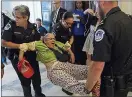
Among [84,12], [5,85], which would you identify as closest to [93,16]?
[84,12]

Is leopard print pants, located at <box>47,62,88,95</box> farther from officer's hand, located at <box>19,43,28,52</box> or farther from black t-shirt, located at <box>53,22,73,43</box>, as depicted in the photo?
black t-shirt, located at <box>53,22,73,43</box>

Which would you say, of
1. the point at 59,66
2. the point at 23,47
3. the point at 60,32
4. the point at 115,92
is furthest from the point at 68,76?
the point at 60,32

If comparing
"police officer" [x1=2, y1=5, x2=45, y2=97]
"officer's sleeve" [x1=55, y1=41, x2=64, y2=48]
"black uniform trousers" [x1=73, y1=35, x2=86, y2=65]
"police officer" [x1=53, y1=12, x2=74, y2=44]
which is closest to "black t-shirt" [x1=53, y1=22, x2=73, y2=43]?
"police officer" [x1=53, y1=12, x2=74, y2=44]

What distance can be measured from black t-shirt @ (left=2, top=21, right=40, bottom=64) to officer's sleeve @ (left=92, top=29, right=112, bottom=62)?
1.08 meters

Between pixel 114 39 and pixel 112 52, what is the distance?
11 cm

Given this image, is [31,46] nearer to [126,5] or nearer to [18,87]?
[18,87]

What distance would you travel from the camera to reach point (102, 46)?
4.68 feet

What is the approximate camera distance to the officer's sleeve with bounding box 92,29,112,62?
55.6 inches

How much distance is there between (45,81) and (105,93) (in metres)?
1.73

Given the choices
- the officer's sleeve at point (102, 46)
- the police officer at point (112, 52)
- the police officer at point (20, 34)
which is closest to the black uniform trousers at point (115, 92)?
the police officer at point (112, 52)

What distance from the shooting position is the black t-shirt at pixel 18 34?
2283mm

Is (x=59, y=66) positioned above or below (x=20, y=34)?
below

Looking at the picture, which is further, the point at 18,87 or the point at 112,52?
the point at 18,87

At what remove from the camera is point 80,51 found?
10.9ft
